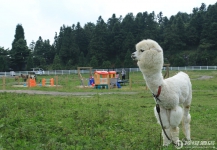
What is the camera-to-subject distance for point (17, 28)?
70750 mm

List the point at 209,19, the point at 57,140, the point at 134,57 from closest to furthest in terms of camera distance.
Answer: the point at 134,57 → the point at 57,140 → the point at 209,19

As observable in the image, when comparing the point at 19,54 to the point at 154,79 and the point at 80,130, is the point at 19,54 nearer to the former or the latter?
the point at 80,130

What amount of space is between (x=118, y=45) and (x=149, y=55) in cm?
6725

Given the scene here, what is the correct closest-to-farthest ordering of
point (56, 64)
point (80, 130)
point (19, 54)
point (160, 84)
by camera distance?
point (160, 84), point (80, 130), point (19, 54), point (56, 64)

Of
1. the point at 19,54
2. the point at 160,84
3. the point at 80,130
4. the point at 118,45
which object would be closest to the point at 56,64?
the point at 19,54

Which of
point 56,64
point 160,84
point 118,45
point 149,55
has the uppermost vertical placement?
point 118,45

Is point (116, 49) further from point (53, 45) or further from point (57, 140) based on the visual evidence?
point (57, 140)

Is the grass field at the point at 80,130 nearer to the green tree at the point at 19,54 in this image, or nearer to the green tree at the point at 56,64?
the green tree at the point at 56,64

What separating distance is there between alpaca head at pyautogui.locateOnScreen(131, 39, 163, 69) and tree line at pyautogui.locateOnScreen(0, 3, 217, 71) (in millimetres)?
55074

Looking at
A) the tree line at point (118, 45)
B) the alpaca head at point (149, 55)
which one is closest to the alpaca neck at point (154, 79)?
the alpaca head at point (149, 55)

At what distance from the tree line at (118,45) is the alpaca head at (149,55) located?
55074 mm

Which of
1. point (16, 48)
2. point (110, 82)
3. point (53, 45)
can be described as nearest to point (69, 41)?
point (53, 45)

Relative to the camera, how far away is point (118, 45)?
7162cm

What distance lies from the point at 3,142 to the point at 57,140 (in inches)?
38.2
